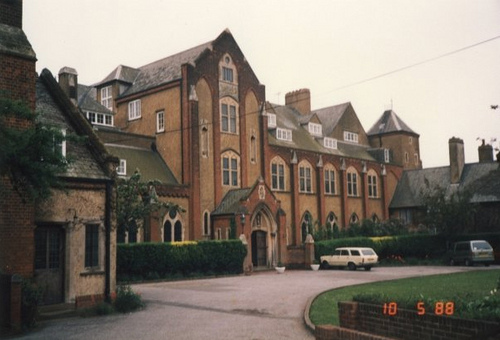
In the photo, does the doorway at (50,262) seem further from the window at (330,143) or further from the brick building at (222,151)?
the window at (330,143)

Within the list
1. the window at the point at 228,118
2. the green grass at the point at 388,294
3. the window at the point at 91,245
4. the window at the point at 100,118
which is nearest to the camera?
the green grass at the point at 388,294

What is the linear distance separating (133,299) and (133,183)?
40.2 ft

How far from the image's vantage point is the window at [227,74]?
42.5 meters

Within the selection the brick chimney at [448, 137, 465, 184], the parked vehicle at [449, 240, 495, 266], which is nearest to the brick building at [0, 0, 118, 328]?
the parked vehicle at [449, 240, 495, 266]

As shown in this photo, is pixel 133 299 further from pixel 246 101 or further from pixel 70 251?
pixel 246 101

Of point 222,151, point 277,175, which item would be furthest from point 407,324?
point 277,175

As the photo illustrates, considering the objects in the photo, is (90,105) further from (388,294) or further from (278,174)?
(388,294)

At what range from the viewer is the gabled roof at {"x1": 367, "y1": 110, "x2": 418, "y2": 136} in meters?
63.5

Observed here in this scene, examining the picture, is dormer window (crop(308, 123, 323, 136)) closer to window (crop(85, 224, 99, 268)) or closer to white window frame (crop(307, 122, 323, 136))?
white window frame (crop(307, 122, 323, 136))

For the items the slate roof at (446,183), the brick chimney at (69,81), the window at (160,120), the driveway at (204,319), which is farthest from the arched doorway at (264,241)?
the slate roof at (446,183)

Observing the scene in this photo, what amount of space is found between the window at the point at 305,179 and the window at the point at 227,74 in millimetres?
11535

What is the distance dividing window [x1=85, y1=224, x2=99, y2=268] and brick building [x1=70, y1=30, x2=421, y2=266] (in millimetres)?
15114

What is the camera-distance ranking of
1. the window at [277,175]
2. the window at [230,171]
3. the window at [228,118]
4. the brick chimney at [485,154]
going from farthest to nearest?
the brick chimney at [485,154], the window at [277,175], the window at [228,118], the window at [230,171]
